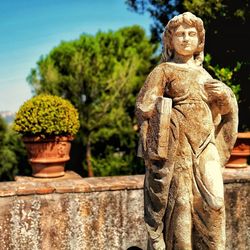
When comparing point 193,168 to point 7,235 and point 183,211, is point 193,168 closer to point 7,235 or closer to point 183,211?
point 183,211

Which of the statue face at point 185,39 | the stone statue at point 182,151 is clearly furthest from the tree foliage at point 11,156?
the statue face at point 185,39

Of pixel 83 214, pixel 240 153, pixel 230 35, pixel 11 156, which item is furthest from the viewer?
pixel 11 156

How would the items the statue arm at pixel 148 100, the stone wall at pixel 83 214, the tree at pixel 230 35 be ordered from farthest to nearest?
1. the tree at pixel 230 35
2. the stone wall at pixel 83 214
3. the statue arm at pixel 148 100

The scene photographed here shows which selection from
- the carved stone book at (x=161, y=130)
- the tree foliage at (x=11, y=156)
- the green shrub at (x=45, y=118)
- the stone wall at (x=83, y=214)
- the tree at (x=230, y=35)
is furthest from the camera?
the tree foliage at (x=11, y=156)

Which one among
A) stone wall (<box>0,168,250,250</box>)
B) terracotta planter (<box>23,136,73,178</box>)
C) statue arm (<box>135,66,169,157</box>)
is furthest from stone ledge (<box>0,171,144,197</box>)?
statue arm (<box>135,66,169,157</box>)

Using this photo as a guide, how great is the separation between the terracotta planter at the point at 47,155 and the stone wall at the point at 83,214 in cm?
36

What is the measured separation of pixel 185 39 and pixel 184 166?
925 mm

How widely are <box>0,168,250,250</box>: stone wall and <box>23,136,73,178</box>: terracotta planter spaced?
36 centimetres

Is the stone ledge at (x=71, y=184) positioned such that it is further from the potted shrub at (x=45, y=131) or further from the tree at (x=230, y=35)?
the tree at (x=230, y=35)

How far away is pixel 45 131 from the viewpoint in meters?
5.54

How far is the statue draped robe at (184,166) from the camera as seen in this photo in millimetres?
2822

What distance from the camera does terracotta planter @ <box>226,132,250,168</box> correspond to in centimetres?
618

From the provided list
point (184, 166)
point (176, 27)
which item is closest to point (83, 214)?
point (184, 166)

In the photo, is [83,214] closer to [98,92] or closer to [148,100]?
[148,100]
